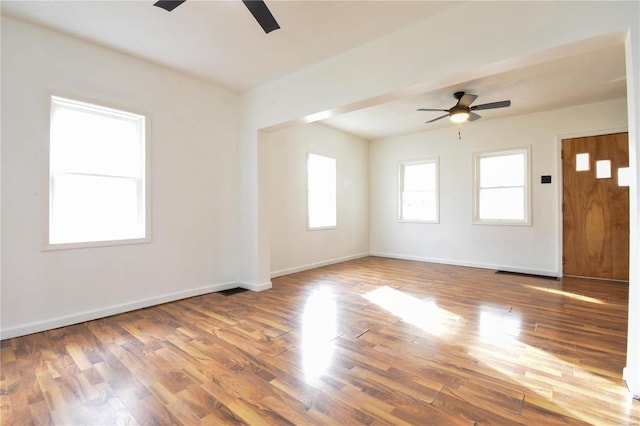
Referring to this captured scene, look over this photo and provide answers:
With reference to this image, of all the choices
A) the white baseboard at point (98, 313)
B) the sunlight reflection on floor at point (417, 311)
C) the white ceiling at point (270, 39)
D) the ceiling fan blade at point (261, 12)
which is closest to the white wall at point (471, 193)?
the white ceiling at point (270, 39)

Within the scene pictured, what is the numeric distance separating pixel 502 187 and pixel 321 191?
3.53m

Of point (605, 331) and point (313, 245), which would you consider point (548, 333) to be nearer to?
point (605, 331)

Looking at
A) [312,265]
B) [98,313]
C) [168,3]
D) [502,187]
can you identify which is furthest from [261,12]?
[502,187]

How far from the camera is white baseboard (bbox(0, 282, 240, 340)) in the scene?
2.74 metres

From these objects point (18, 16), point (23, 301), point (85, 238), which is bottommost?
point (23, 301)

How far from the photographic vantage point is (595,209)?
4855mm

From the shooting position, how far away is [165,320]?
316 cm

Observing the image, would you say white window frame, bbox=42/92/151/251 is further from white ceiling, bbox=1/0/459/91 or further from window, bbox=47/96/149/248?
white ceiling, bbox=1/0/459/91

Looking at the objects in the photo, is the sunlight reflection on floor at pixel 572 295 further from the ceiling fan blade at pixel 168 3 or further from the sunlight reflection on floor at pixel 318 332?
the ceiling fan blade at pixel 168 3

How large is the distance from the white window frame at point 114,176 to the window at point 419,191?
530cm

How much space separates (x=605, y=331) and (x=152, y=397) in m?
3.84

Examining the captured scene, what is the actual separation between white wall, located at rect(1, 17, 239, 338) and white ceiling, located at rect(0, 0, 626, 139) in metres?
0.26

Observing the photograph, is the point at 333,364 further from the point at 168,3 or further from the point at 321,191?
the point at 321,191

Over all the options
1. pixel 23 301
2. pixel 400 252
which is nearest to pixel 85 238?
pixel 23 301
